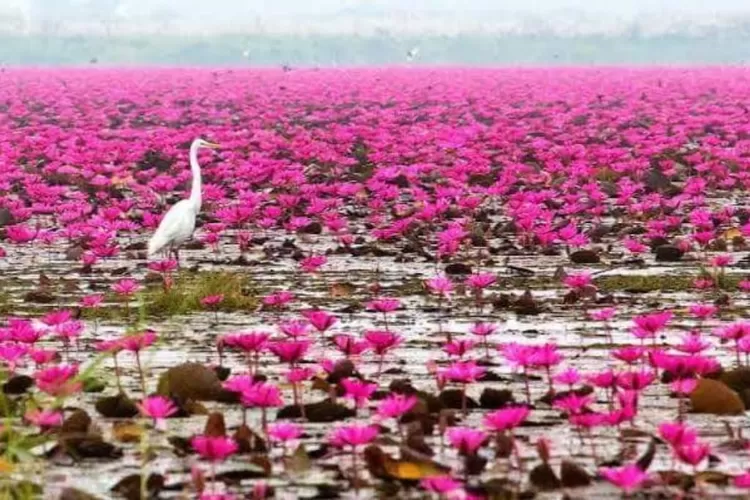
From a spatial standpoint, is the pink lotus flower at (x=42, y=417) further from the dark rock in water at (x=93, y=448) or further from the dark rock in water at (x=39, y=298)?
the dark rock in water at (x=39, y=298)

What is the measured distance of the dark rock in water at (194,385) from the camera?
5.68 meters

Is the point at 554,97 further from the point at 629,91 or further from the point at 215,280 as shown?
the point at 215,280

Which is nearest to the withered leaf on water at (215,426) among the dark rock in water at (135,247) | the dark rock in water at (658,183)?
the dark rock in water at (135,247)

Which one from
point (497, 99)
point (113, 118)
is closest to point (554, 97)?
point (497, 99)

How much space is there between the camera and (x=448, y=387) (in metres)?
6.02

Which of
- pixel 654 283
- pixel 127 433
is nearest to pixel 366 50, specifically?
pixel 654 283

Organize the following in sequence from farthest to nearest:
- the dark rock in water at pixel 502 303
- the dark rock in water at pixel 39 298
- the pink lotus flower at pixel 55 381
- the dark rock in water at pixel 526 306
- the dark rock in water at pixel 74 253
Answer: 1. the dark rock in water at pixel 74 253
2. the dark rock in water at pixel 39 298
3. the dark rock in water at pixel 502 303
4. the dark rock in water at pixel 526 306
5. the pink lotus flower at pixel 55 381

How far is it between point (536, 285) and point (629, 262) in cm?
99

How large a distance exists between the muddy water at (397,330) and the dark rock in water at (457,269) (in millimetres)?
152

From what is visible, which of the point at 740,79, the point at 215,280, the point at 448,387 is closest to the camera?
the point at 448,387

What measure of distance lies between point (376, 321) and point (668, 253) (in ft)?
8.26

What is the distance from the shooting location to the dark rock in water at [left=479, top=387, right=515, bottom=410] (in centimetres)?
555

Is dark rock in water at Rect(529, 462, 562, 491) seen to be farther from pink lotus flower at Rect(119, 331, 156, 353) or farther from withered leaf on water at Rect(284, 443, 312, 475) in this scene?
pink lotus flower at Rect(119, 331, 156, 353)

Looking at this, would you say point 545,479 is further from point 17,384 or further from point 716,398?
point 17,384
